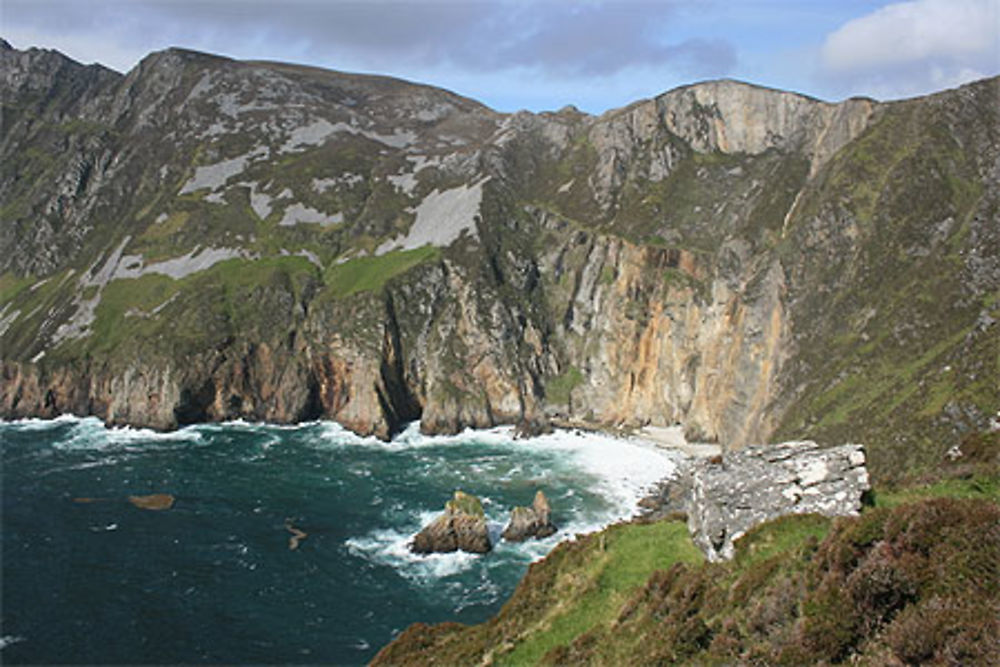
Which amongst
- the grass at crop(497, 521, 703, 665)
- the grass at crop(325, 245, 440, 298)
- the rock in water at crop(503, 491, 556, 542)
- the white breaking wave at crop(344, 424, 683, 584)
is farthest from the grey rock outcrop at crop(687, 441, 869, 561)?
the grass at crop(325, 245, 440, 298)

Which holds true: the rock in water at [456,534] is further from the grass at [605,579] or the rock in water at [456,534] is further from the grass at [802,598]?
the grass at [802,598]

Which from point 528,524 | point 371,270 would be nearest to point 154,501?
point 528,524

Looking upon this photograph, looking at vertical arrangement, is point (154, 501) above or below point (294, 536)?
above

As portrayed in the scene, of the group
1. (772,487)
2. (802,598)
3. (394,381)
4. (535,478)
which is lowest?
(535,478)

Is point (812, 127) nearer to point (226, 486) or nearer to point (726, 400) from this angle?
point (726, 400)

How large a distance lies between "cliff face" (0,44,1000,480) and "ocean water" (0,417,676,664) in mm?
9912

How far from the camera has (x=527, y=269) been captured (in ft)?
364

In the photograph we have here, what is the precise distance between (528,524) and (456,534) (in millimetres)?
6414

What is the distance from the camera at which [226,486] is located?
70312 mm

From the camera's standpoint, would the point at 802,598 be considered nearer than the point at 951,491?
Yes

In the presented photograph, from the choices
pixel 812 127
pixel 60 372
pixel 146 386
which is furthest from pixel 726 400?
pixel 60 372

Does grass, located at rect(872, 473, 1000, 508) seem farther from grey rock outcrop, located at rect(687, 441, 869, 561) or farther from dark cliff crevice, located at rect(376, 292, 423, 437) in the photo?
dark cliff crevice, located at rect(376, 292, 423, 437)

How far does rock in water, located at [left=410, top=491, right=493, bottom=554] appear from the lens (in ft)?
180

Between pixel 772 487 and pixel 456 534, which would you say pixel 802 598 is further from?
pixel 456 534
